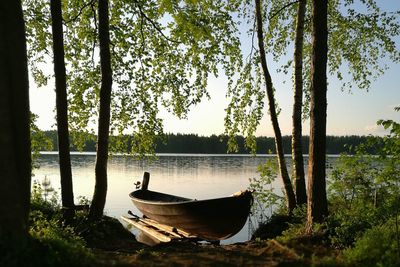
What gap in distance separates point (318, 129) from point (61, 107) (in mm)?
6791

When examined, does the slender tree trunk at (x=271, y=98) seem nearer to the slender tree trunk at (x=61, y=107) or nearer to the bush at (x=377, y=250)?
the bush at (x=377, y=250)

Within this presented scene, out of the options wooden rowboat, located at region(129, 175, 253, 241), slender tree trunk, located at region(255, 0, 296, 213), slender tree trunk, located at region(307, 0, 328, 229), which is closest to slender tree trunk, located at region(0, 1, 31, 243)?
slender tree trunk, located at region(307, 0, 328, 229)

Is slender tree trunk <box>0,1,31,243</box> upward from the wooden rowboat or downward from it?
upward

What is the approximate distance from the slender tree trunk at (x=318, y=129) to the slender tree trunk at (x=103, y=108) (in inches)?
231

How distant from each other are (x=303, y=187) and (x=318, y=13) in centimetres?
585

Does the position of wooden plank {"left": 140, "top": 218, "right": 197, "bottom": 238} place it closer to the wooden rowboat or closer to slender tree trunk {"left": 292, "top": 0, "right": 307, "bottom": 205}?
the wooden rowboat

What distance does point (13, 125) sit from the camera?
6.51 metres

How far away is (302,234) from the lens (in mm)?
8820

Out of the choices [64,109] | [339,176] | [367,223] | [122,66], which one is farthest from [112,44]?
[367,223]

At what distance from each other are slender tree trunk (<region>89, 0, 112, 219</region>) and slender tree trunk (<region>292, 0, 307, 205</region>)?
5.68 m

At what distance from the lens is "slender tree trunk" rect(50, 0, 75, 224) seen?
36.1 ft

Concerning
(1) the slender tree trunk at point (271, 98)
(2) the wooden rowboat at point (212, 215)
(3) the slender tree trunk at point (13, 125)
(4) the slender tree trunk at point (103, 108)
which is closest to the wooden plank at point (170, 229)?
(2) the wooden rowboat at point (212, 215)

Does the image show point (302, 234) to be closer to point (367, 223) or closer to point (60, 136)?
point (367, 223)

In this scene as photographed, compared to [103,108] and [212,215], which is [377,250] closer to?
[212,215]
